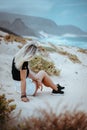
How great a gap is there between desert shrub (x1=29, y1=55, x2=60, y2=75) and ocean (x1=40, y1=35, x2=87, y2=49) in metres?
0.22

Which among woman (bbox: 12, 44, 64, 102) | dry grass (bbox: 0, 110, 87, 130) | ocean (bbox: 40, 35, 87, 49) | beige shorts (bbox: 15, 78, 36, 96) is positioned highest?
ocean (bbox: 40, 35, 87, 49)

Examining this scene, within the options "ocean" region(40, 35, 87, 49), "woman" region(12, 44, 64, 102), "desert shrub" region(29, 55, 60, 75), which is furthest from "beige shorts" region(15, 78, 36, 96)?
"ocean" region(40, 35, 87, 49)

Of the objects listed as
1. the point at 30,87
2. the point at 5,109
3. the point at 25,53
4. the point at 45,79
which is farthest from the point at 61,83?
the point at 5,109

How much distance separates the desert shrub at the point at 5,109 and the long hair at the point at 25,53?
29 centimetres

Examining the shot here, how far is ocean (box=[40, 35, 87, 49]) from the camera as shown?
305 cm

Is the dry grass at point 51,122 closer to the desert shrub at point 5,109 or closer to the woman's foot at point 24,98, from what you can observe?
the desert shrub at point 5,109

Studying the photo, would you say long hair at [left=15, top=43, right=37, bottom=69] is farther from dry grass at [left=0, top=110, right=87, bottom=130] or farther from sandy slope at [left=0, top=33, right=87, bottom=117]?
dry grass at [left=0, top=110, right=87, bottom=130]

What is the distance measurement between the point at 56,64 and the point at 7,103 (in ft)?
2.13

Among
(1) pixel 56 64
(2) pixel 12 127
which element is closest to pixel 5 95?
(2) pixel 12 127

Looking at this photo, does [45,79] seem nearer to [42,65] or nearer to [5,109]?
[42,65]

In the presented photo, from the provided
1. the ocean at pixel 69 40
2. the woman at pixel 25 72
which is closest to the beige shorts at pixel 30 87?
the woman at pixel 25 72

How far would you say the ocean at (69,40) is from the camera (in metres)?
3.05

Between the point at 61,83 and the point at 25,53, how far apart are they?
437 millimetres

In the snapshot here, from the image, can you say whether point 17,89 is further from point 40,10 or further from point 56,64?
point 40,10
